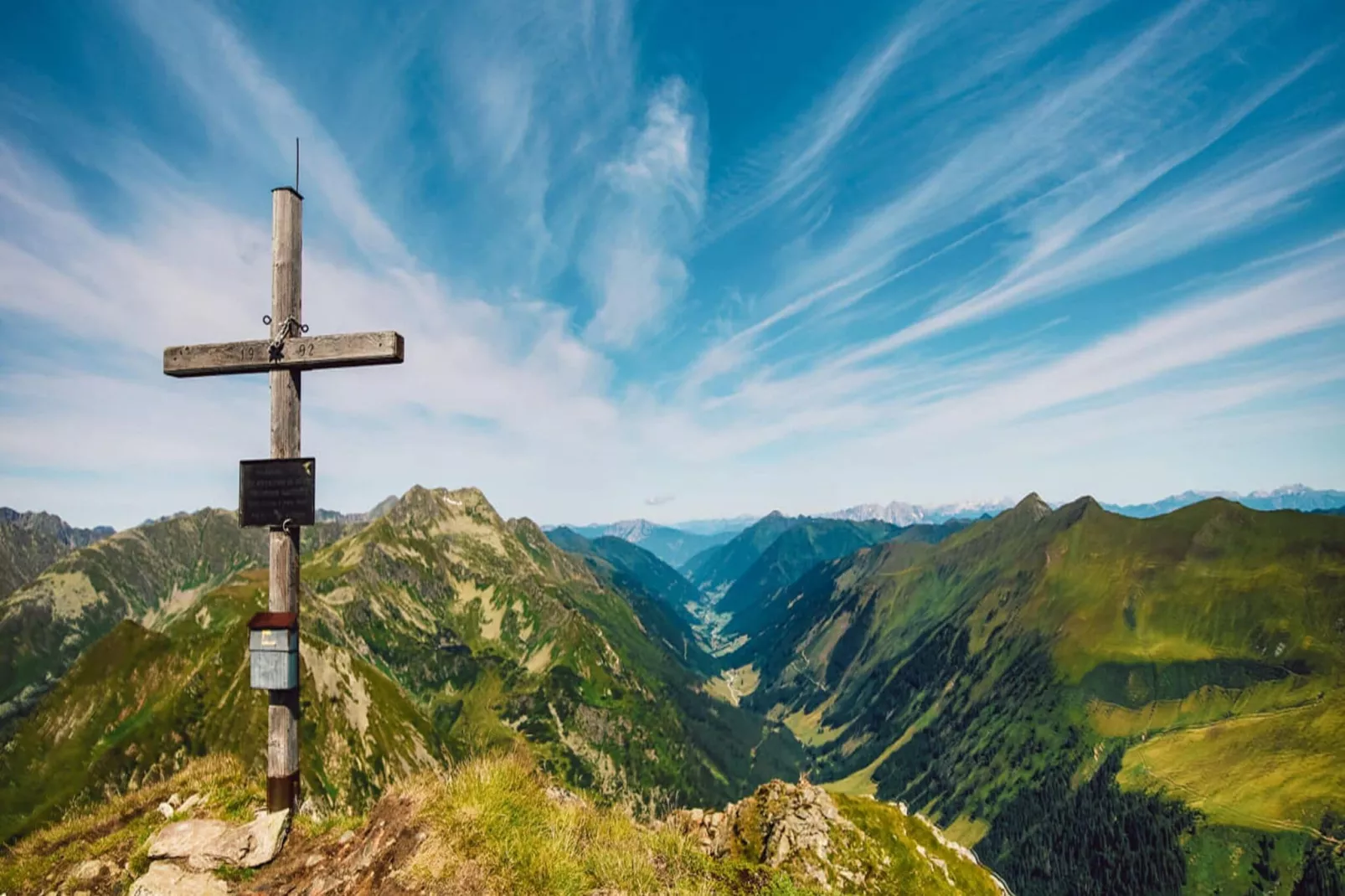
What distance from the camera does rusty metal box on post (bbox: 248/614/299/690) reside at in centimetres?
1179

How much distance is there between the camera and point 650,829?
492 inches

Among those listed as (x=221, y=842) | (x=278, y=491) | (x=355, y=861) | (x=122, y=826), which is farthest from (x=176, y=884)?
(x=278, y=491)

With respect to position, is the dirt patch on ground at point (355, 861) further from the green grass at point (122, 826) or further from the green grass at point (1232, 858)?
the green grass at point (1232, 858)

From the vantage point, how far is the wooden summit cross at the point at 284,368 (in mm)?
12008

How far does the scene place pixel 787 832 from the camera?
25.0 meters

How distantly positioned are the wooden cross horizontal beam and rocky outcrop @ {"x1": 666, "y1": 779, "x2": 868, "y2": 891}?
19.1m

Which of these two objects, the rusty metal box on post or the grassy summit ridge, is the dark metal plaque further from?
the grassy summit ridge

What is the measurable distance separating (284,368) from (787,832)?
2495 centimetres

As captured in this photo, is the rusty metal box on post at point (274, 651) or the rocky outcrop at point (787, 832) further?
the rocky outcrop at point (787, 832)

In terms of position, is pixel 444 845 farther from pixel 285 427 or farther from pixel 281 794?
pixel 285 427

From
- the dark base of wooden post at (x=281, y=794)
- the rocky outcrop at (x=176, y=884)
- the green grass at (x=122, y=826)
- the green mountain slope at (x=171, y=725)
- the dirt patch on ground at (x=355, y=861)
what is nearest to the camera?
the dirt patch on ground at (x=355, y=861)

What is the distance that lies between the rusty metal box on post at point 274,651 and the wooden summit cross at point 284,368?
0.03 m

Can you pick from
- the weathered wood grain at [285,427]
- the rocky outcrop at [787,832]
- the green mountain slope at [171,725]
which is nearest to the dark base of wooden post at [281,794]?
the weathered wood grain at [285,427]

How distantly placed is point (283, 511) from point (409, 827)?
6.47 meters
